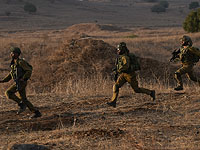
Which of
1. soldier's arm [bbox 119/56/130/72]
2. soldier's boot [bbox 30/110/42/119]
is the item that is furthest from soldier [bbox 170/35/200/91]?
soldier's boot [bbox 30/110/42/119]

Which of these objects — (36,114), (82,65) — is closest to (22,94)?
(36,114)

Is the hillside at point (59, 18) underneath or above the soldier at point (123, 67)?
above

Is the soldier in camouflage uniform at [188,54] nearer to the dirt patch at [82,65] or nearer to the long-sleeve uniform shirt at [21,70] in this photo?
the long-sleeve uniform shirt at [21,70]

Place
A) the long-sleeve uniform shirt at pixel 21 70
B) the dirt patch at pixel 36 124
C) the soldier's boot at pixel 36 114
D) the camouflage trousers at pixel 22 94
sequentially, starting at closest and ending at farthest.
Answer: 1. the dirt patch at pixel 36 124
2. the long-sleeve uniform shirt at pixel 21 70
3. the camouflage trousers at pixel 22 94
4. the soldier's boot at pixel 36 114

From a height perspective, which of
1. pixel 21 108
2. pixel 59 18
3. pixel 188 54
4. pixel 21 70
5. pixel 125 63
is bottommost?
pixel 21 108

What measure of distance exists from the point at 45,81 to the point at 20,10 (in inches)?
2577

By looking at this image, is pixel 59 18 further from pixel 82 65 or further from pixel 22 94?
pixel 22 94

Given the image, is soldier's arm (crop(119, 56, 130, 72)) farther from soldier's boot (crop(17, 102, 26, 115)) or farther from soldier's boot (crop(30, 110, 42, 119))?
soldier's boot (crop(17, 102, 26, 115))

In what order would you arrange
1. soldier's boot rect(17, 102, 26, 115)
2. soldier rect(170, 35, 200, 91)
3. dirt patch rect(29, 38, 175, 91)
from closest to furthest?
soldier's boot rect(17, 102, 26, 115)
soldier rect(170, 35, 200, 91)
dirt patch rect(29, 38, 175, 91)

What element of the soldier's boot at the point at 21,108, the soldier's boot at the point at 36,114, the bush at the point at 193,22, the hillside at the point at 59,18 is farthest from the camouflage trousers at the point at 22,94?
the hillside at the point at 59,18

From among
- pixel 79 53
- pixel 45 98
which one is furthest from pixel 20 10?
pixel 45 98

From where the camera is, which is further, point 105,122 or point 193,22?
point 193,22

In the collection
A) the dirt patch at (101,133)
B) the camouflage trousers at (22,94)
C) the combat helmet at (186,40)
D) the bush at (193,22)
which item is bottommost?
the dirt patch at (101,133)

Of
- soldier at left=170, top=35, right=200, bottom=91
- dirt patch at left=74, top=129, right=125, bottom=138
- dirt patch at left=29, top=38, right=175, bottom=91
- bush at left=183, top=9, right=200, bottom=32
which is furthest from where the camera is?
bush at left=183, top=9, right=200, bottom=32
